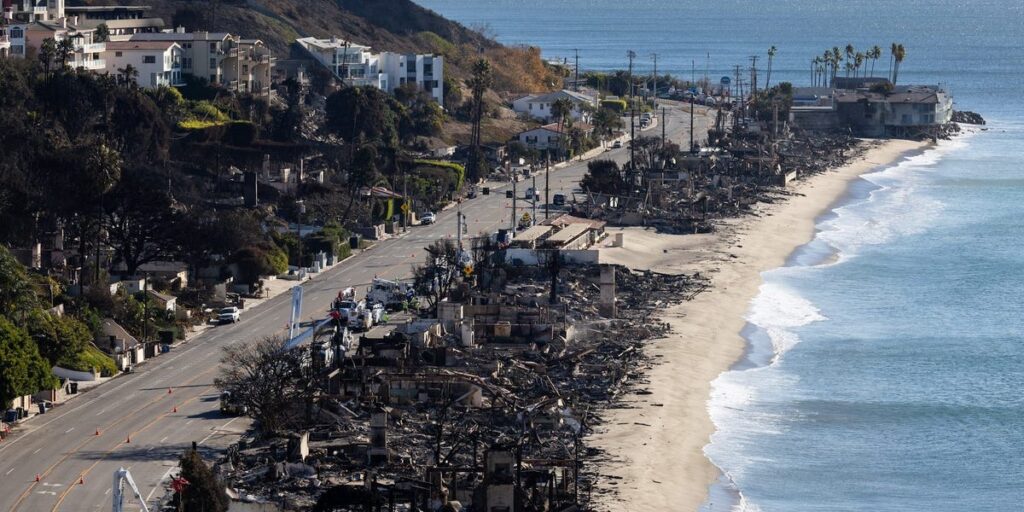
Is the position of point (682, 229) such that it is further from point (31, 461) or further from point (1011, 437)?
point (31, 461)

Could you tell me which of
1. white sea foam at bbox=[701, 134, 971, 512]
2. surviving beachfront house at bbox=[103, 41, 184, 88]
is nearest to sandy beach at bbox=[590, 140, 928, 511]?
white sea foam at bbox=[701, 134, 971, 512]

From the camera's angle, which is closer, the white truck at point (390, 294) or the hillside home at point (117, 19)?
the white truck at point (390, 294)

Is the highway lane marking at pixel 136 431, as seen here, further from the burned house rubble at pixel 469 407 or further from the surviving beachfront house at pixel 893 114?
the surviving beachfront house at pixel 893 114

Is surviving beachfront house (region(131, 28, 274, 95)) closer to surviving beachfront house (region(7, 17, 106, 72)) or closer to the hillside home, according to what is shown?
the hillside home

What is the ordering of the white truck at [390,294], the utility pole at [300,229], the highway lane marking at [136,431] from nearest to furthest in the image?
the highway lane marking at [136,431], the white truck at [390,294], the utility pole at [300,229]

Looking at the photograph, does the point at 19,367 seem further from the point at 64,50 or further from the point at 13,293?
the point at 64,50

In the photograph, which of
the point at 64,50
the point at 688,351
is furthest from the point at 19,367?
the point at 64,50

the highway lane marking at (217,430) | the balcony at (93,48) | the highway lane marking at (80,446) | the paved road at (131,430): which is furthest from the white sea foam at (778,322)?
the balcony at (93,48)
